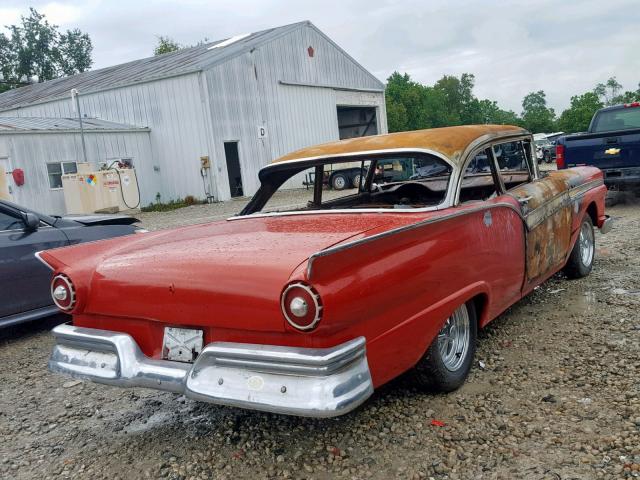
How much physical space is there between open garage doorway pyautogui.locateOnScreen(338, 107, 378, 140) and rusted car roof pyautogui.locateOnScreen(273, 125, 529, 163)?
25.9 m

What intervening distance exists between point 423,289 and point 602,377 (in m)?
1.34

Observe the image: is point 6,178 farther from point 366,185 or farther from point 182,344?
point 182,344

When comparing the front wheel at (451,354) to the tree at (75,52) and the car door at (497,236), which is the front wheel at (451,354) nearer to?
the car door at (497,236)

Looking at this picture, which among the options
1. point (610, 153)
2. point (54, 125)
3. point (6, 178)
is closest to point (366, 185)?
point (610, 153)

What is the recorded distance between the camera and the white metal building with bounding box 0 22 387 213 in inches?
770

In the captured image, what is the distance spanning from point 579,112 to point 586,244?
66.8 meters

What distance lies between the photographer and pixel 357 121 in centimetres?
3036

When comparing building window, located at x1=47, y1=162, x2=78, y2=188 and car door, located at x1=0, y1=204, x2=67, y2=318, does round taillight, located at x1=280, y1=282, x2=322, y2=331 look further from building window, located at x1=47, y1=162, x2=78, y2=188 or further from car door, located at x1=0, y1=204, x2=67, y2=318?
building window, located at x1=47, y1=162, x2=78, y2=188

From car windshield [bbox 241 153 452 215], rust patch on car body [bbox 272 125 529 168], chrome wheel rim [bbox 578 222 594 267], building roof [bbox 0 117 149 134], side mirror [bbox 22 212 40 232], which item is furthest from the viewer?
building roof [bbox 0 117 149 134]

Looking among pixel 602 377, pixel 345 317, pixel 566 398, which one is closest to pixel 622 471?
pixel 566 398

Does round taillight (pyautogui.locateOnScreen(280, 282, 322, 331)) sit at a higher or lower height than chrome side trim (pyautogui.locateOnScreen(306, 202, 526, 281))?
lower

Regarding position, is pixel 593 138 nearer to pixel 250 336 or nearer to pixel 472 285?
pixel 472 285

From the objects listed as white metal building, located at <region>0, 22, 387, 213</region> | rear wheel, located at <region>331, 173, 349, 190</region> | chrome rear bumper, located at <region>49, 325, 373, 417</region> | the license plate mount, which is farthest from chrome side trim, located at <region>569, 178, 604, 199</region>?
white metal building, located at <region>0, 22, 387, 213</region>

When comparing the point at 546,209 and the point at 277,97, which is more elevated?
the point at 277,97
